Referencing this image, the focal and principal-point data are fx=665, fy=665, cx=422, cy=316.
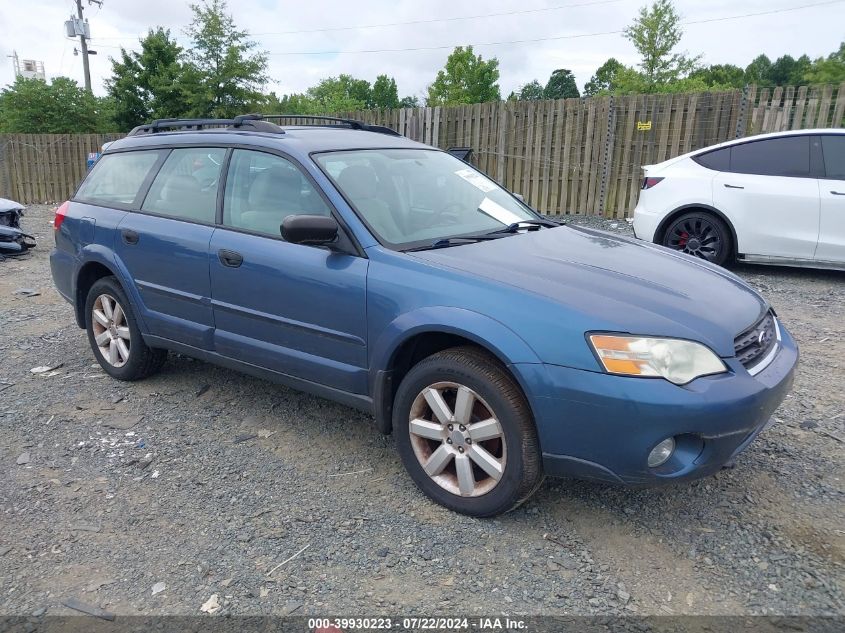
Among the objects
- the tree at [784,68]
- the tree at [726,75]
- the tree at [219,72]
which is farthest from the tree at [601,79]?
the tree at [219,72]

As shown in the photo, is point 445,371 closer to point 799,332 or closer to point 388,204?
point 388,204

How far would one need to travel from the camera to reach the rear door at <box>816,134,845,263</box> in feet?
22.0

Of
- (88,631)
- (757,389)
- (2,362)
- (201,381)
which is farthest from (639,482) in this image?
(2,362)

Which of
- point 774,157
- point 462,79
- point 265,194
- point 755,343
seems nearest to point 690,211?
point 774,157

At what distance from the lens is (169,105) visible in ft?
93.3

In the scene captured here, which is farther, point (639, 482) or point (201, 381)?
point (201, 381)

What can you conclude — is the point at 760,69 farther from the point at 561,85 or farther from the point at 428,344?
the point at 428,344

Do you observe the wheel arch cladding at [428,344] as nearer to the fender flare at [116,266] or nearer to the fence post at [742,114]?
the fender flare at [116,266]

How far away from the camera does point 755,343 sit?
2.92 meters

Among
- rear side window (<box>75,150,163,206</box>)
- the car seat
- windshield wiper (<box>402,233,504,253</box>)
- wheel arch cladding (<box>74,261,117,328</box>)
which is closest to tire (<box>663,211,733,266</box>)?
windshield wiper (<box>402,233,504,253</box>)

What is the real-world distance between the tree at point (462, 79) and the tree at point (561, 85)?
35.6 meters

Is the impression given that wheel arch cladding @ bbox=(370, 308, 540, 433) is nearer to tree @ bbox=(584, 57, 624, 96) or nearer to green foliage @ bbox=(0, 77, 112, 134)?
green foliage @ bbox=(0, 77, 112, 134)

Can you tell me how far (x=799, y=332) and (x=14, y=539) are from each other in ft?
18.4

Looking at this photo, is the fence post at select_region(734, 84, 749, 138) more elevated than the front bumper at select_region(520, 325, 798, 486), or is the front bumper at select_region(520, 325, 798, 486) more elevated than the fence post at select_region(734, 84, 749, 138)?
the fence post at select_region(734, 84, 749, 138)
